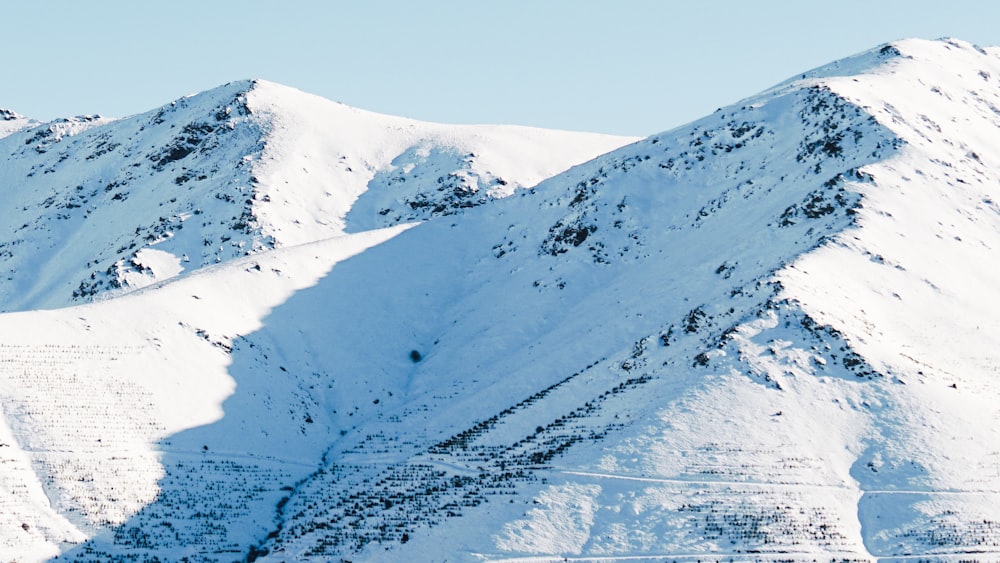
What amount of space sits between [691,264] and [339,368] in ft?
85.4

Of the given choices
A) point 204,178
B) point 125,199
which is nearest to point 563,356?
point 204,178

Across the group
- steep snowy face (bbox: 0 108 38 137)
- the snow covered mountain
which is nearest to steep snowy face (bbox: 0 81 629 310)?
the snow covered mountain

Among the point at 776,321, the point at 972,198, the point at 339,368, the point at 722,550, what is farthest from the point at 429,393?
the point at 972,198

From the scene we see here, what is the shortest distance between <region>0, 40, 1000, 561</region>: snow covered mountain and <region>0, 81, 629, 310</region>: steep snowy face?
67 centimetres

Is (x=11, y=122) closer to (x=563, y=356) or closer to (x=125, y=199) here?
(x=125, y=199)

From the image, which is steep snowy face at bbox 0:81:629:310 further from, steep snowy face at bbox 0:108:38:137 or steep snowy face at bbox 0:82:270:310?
steep snowy face at bbox 0:108:38:137

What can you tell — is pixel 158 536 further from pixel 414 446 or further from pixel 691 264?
pixel 691 264

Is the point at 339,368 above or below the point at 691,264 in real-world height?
above

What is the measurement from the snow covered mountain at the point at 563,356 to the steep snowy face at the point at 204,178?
26.4 inches

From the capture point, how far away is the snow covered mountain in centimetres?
5950

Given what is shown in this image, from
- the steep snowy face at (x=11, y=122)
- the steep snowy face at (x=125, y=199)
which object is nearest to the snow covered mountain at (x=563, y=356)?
the steep snowy face at (x=125, y=199)

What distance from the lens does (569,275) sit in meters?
97.2

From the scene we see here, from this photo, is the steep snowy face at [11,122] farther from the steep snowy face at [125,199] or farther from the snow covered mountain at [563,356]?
the snow covered mountain at [563,356]

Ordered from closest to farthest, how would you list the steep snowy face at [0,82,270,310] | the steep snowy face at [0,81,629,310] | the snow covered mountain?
the snow covered mountain < the steep snowy face at [0,82,270,310] < the steep snowy face at [0,81,629,310]
